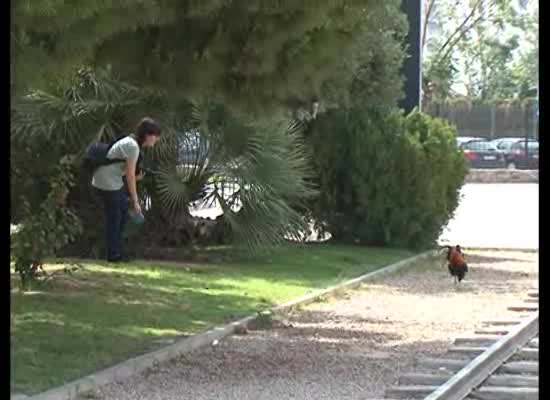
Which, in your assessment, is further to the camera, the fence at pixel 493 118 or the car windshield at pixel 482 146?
the fence at pixel 493 118

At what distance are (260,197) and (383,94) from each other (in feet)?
16.8

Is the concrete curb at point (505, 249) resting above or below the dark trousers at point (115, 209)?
below

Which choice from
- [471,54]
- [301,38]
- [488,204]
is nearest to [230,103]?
[301,38]

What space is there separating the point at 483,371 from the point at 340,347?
2.12 m

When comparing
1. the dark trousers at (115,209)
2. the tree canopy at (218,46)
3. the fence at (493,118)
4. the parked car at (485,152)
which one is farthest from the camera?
the fence at (493,118)

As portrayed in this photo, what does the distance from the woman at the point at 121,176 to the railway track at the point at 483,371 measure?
14.1 ft

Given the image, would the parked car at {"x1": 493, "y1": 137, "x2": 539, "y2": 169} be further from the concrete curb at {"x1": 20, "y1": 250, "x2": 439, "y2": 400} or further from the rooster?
the concrete curb at {"x1": 20, "y1": 250, "x2": 439, "y2": 400}

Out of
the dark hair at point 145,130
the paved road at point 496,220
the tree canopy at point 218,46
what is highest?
the tree canopy at point 218,46

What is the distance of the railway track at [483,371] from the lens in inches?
392

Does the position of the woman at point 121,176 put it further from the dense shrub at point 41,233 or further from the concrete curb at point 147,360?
the concrete curb at point 147,360

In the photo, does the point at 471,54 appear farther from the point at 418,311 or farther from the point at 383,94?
the point at 418,311

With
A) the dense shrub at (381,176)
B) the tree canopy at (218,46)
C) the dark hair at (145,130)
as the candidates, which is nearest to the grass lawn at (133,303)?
the dark hair at (145,130)

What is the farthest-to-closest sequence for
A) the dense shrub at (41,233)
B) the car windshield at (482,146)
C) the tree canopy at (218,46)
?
the car windshield at (482,146), the dense shrub at (41,233), the tree canopy at (218,46)

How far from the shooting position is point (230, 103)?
36.9 ft
